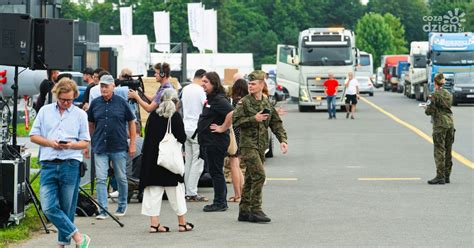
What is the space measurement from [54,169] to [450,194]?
7453 millimetres

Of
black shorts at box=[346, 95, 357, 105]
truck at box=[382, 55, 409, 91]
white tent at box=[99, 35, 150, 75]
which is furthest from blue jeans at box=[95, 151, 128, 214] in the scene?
truck at box=[382, 55, 409, 91]

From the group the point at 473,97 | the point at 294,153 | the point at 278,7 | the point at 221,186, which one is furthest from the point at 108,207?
the point at 278,7

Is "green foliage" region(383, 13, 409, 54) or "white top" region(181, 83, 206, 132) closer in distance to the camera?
"white top" region(181, 83, 206, 132)

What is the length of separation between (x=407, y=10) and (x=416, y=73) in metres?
125

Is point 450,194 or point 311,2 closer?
point 450,194

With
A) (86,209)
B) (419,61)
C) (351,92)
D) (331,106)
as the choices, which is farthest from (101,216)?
(419,61)

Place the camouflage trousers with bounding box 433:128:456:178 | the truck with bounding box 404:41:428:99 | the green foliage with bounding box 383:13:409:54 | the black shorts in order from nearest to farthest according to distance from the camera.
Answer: the camouflage trousers with bounding box 433:128:456:178, the black shorts, the truck with bounding box 404:41:428:99, the green foliage with bounding box 383:13:409:54

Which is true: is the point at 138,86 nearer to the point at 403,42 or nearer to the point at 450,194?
the point at 450,194

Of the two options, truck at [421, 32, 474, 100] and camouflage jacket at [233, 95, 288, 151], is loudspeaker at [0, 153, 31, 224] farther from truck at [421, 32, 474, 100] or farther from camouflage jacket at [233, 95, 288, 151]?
truck at [421, 32, 474, 100]

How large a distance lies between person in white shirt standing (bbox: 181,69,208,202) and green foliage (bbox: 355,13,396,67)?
15405cm

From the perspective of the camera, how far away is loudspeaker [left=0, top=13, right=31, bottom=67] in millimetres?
13406

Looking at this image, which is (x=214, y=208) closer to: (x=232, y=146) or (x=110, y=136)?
(x=232, y=146)

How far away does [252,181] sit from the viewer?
543 inches

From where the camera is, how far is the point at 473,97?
55.5 meters
